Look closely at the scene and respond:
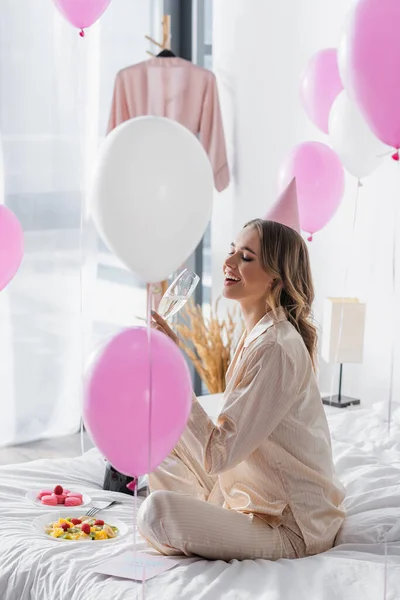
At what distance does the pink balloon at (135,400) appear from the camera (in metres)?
1.86

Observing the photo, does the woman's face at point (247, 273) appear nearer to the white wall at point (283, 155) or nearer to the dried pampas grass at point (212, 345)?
the white wall at point (283, 155)

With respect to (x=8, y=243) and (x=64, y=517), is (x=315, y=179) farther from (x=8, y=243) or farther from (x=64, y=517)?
(x=64, y=517)

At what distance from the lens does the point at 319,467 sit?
2.35 meters

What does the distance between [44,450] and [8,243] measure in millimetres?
1631

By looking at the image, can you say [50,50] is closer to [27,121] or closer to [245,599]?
[27,121]

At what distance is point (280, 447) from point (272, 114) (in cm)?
244

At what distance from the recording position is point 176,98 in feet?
14.8

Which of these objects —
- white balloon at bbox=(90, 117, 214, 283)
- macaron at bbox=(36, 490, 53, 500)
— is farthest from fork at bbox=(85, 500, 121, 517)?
white balloon at bbox=(90, 117, 214, 283)

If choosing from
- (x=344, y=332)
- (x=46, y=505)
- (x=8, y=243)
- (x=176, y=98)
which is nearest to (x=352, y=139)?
(x=344, y=332)

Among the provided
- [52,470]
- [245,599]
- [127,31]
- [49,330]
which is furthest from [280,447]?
[127,31]

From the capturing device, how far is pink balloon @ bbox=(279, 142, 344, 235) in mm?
3525

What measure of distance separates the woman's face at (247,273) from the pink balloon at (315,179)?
1.11m

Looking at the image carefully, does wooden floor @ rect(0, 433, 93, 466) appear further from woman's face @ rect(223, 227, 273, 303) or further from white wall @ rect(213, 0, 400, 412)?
woman's face @ rect(223, 227, 273, 303)

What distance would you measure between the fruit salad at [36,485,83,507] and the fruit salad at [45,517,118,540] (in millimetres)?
116
